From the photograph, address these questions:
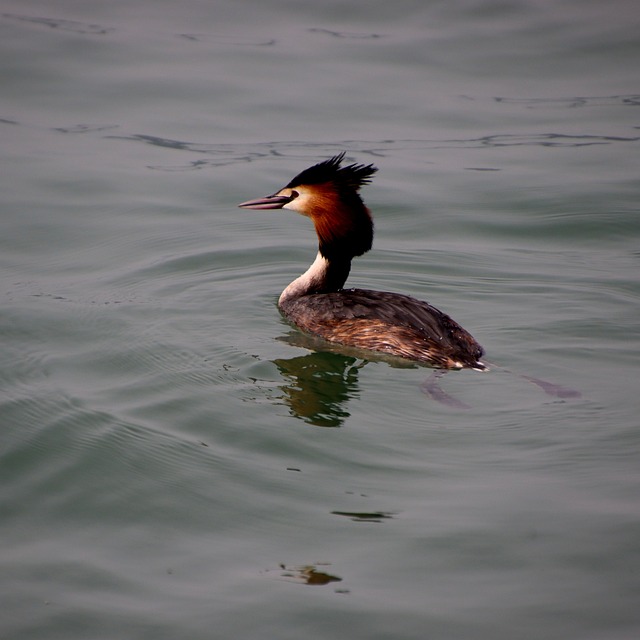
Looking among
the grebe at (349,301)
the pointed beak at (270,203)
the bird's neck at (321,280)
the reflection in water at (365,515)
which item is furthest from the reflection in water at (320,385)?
the pointed beak at (270,203)

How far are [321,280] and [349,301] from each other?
0.63 m

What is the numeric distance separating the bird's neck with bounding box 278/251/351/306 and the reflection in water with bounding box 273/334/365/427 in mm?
876

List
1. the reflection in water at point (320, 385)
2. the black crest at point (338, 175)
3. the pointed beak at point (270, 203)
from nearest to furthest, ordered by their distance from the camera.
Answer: the reflection in water at point (320, 385)
the black crest at point (338, 175)
the pointed beak at point (270, 203)

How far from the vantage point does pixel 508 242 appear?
1039 centimetres

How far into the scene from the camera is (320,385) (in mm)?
7098

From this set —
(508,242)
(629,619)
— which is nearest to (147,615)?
(629,619)

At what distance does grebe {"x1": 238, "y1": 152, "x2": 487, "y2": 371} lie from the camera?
7430mm

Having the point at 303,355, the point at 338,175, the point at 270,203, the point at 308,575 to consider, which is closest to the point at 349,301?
the point at 303,355

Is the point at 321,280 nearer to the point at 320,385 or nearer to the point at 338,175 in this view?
the point at 338,175

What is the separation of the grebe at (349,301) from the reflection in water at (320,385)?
266 millimetres

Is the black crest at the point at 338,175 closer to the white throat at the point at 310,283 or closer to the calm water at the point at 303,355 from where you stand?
the white throat at the point at 310,283

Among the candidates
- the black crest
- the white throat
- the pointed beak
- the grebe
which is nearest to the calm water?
the grebe

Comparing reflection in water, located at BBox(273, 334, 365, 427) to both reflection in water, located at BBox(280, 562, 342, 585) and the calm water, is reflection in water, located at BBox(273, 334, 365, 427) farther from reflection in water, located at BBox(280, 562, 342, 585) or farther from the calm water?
reflection in water, located at BBox(280, 562, 342, 585)

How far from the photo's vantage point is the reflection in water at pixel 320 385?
6582mm
